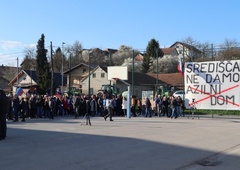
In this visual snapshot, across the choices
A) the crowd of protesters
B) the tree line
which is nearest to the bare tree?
the tree line

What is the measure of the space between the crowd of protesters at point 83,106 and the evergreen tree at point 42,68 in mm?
35690

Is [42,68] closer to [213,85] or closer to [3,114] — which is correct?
[213,85]

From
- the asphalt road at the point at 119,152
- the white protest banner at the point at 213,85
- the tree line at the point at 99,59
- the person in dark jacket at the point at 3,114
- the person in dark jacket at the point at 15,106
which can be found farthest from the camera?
the tree line at the point at 99,59

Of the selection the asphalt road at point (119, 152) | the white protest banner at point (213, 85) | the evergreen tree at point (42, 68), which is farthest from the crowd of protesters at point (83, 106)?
the evergreen tree at point (42, 68)

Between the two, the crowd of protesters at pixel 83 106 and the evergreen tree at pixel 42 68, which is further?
the evergreen tree at pixel 42 68

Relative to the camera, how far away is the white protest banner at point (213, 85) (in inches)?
986

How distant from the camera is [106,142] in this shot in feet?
43.2

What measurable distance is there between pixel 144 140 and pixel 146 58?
61.1 m

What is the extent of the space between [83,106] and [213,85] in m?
9.94

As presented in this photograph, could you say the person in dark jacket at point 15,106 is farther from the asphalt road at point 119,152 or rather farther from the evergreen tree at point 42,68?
the evergreen tree at point 42,68

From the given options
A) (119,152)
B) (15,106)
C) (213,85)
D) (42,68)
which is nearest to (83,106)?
(15,106)

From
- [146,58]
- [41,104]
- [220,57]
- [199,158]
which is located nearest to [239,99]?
[220,57]

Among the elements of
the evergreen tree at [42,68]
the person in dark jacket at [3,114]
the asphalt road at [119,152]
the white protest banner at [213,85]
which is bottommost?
the asphalt road at [119,152]

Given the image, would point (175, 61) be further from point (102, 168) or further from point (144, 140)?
point (102, 168)
